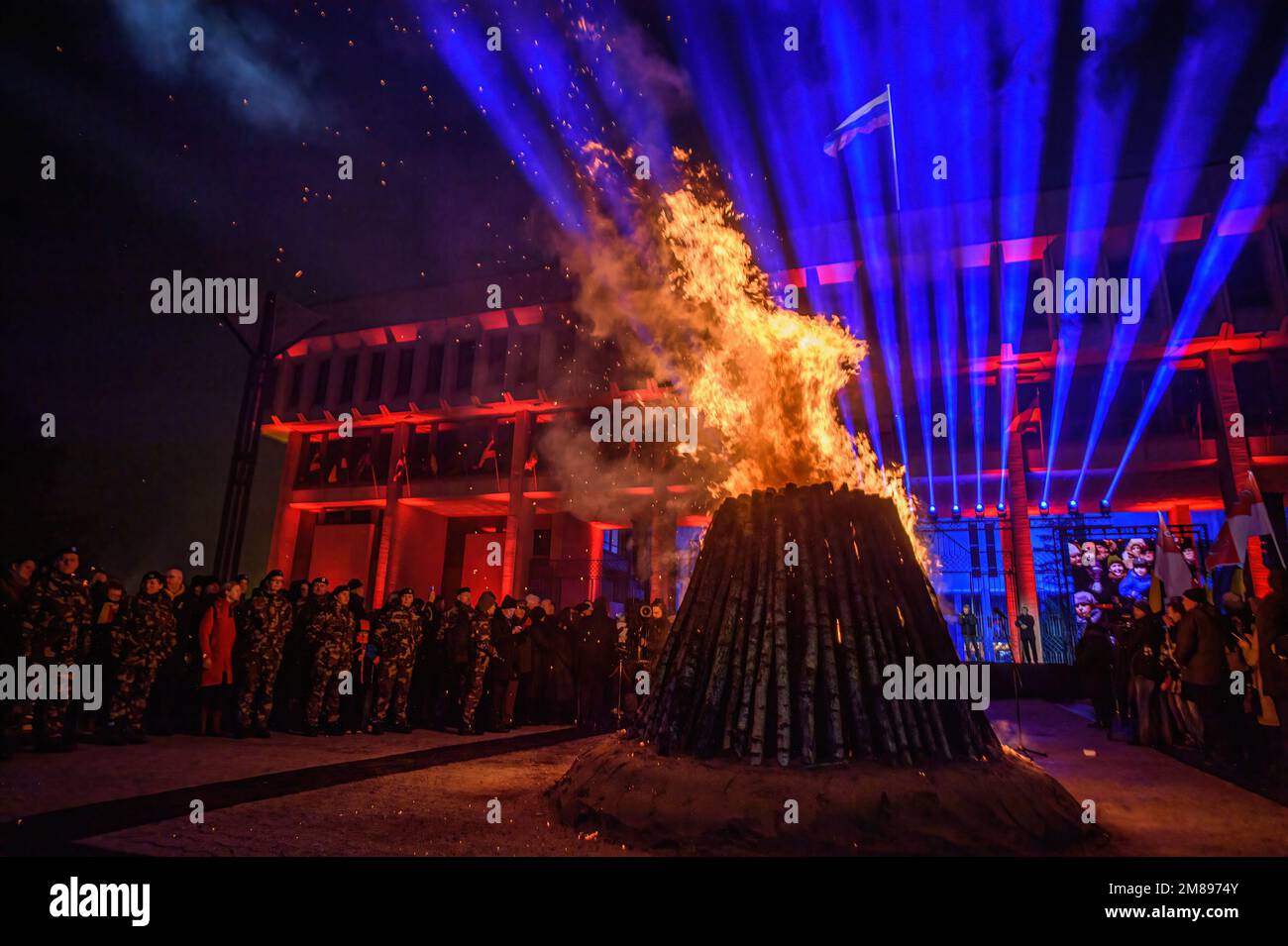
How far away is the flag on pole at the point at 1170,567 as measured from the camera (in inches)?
558

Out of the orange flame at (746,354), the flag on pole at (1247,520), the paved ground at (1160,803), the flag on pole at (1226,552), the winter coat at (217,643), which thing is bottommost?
the paved ground at (1160,803)

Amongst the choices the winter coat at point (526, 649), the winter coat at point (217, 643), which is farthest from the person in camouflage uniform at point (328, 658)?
the winter coat at point (526, 649)

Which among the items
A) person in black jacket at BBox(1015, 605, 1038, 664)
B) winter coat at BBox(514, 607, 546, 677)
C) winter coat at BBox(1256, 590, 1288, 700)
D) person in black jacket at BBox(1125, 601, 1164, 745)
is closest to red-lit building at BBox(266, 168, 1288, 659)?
person in black jacket at BBox(1015, 605, 1038, 664)

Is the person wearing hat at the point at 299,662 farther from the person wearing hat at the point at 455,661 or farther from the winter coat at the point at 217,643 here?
the person wearing hat at the point at 455,661

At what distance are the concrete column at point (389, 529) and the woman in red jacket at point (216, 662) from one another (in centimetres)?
2079

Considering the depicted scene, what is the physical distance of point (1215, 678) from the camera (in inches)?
364

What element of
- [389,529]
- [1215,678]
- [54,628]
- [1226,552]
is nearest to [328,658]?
[54,628]

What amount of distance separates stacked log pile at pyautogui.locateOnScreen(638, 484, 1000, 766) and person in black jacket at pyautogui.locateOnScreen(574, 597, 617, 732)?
6702 mm

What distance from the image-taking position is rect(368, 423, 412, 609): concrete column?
30.8 meters

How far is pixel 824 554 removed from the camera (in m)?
6.47

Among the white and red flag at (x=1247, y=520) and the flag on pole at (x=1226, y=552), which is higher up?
the white and red flag at (x=1247, y=520)

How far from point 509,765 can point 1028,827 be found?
18.2ft

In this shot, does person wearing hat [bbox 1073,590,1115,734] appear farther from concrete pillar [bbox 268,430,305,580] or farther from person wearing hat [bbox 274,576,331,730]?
concrete pillar [bbox 268,430,305,580]

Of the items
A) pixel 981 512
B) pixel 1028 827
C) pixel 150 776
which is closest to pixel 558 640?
pixel 150 776
